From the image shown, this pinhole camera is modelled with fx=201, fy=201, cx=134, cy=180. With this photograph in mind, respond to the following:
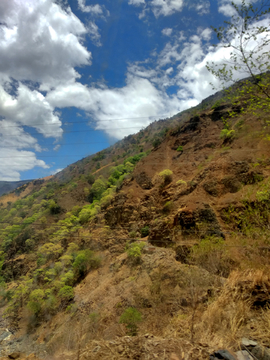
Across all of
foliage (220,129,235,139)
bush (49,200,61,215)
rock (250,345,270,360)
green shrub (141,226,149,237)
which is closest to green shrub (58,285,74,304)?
green shrub (141,226,149,237)

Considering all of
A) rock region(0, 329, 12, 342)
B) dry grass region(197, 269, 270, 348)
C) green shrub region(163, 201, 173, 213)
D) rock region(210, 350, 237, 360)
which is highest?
green shrub region(163, 201, 173, 213)

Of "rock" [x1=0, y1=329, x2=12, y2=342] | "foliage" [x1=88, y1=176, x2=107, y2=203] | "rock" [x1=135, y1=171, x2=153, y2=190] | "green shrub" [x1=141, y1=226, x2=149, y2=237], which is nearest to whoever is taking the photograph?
"rock" [x1=0, y1=329, x2=12, y2=342]

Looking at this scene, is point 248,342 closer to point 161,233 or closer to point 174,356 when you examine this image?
point 174,356

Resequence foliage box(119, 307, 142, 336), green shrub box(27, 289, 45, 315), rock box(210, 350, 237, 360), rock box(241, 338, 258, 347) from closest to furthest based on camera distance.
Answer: rock box(210, 350, 237, 360) < rock box(241, 338, 258, 347) < foliage box(119, 307, 142, 336) < green shrub box(27, 289, 45, 315)

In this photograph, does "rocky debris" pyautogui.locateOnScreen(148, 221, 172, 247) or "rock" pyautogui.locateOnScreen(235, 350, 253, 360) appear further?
"rocky debris" pyautogui.locateOnScreen(148, 221, 172, 247)

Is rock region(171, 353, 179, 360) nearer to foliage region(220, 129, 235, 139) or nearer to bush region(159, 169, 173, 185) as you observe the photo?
bush region(159, 169, 173, 185)

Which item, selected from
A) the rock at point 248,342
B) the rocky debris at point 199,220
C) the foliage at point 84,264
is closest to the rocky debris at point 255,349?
the rock at point 248,342

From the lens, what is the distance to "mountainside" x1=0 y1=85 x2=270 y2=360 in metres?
5.51

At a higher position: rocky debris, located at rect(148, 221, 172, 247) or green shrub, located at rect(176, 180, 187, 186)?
green shrub, located at rect(176, 180, 187, 186)

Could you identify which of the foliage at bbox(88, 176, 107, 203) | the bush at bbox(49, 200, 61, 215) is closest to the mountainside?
the bush at bbox(49, 200, 61, 215)

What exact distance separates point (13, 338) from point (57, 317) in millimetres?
5544

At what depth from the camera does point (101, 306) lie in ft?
41.9

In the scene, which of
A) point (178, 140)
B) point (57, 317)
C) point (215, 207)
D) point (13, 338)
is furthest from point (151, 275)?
point (178, 140)

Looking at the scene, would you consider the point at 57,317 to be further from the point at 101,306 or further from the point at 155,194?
the point at 155,194
